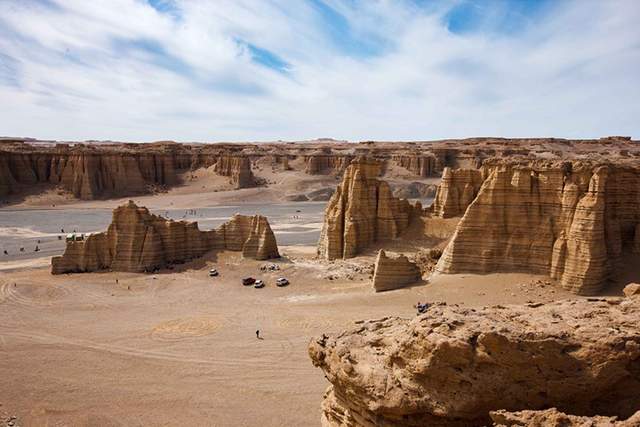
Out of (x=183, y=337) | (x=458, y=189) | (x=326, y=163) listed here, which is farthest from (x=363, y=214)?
(x=326, y=163)

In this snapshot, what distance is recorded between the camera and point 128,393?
16.3 meters

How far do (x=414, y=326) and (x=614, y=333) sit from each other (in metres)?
2.89

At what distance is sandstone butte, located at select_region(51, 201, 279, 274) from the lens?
3281 cm

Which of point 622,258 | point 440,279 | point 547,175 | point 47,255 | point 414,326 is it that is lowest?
point 47,255

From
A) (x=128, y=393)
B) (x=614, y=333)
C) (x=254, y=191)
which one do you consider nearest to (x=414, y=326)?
(x=614, y=333)

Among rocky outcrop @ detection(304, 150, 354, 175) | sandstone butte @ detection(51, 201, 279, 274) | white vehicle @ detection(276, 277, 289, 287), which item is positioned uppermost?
rocky outcrop @ detection(304, 150, 354, 175)

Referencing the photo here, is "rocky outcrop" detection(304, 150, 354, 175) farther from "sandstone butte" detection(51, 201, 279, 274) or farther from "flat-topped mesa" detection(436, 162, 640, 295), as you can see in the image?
"flat-topped mesa" detection(436, 162, 640, 295)

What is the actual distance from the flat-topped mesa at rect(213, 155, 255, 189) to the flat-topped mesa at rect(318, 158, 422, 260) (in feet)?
210

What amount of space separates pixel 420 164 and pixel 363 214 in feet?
238

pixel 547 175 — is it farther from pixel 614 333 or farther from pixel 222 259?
pixel 222 259

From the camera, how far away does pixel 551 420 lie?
18.3 feet

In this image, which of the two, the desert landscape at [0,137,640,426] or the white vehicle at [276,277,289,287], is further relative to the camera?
the white vehicle at [276,277,289,287]

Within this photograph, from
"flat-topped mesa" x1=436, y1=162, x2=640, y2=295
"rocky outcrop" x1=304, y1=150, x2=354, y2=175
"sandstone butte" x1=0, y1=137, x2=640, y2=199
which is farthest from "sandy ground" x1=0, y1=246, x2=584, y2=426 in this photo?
"rocky outcrop" x1=304, y1=150, x2=354, y2=175

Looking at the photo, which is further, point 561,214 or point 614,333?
point 561,214
